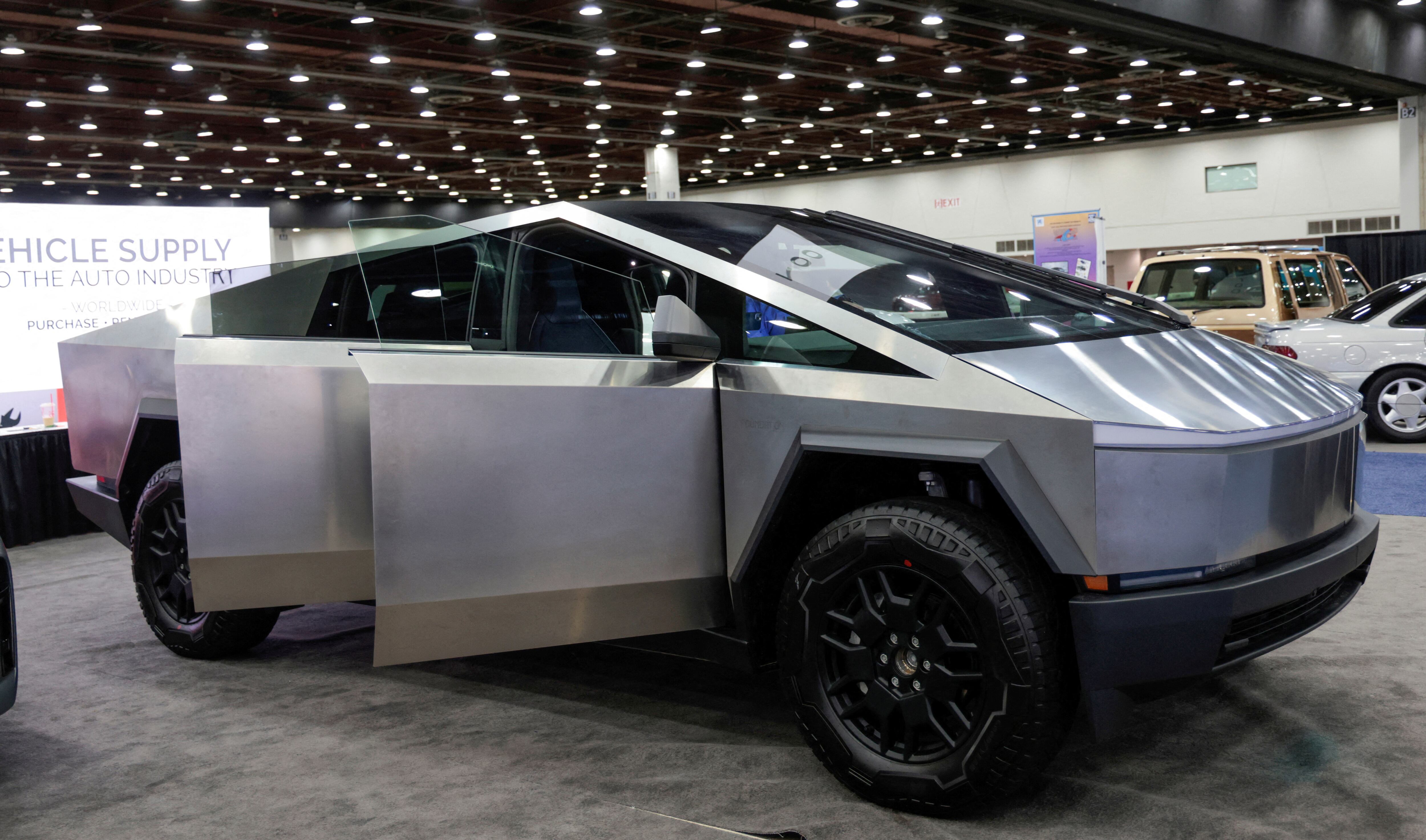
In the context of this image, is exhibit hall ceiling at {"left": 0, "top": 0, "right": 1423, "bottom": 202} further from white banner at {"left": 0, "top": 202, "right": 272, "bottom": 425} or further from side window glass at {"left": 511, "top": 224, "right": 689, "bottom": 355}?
side window glass at {"left": 511, "top": 224, "right": 689, "bottom": 355}

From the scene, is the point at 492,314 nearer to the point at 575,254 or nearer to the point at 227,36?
the point at 575,254

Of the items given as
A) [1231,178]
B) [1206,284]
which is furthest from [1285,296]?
[1231,178]

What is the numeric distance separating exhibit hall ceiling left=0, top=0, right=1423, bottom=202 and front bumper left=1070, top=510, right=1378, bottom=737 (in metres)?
10.4

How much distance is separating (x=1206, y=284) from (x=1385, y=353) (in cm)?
237

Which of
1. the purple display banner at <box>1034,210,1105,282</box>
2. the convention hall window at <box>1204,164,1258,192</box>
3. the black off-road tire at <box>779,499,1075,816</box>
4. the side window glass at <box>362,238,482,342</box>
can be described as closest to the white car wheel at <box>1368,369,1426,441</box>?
the purple display banner at <box>1034,210,1105,282</box>

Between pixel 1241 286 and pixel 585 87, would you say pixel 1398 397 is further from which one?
pixel 585 87

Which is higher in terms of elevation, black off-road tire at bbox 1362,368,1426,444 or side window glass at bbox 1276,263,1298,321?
side window glass at bbox 1276,263,1298,321

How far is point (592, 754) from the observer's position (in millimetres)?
3076

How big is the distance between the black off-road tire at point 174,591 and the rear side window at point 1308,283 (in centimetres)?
1005

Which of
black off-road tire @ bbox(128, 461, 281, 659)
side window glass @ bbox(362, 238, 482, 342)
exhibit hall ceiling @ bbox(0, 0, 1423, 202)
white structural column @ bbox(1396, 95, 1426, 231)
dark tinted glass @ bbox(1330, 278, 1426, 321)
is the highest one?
exhibit hall ceiling @ bbox(0, 0, 1423, 202)

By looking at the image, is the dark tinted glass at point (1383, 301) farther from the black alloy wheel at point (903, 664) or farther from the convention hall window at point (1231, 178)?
the convention hall window at point (1231, 178)

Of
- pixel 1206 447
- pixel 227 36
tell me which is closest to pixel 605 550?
pixel 1206 447

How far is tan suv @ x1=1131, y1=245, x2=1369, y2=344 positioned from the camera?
10633mm

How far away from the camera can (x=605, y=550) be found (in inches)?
112
